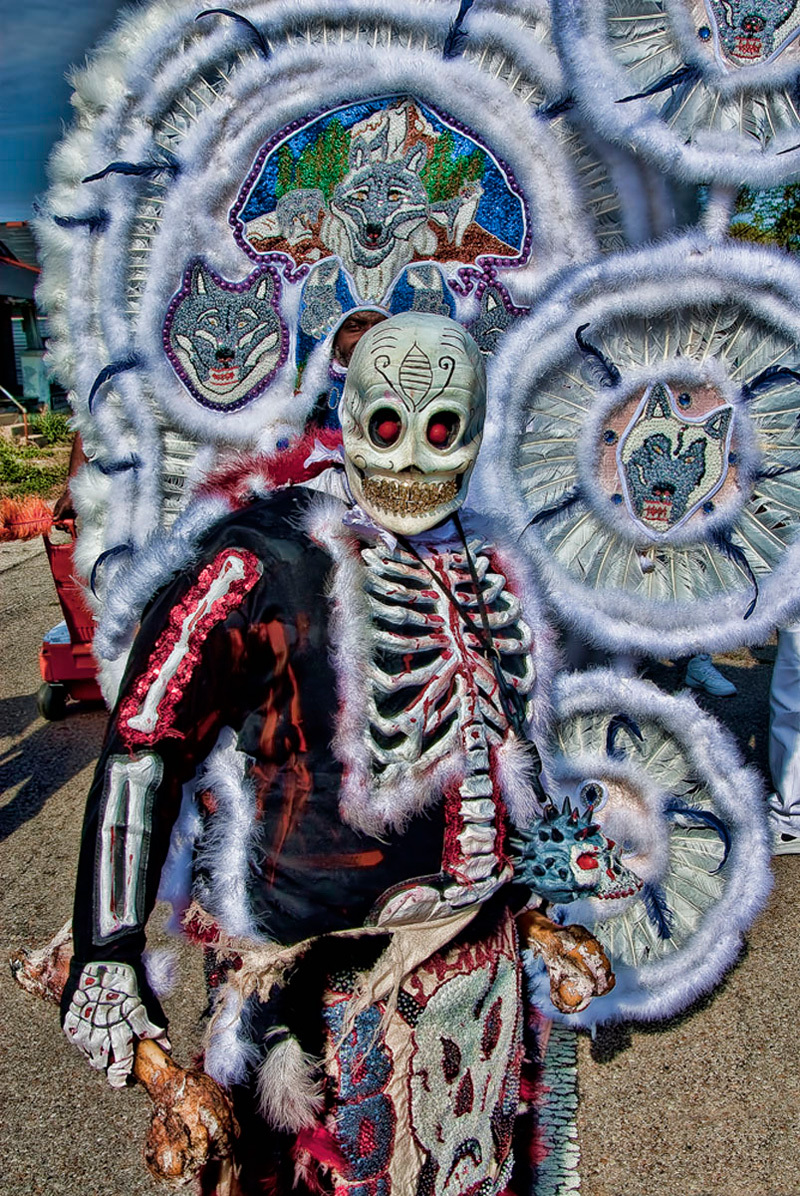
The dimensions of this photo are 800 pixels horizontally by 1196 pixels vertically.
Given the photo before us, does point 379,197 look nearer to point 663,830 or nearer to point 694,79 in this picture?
point 694,79

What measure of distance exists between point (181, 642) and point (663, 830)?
1687mm

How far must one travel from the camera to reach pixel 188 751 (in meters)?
1.26

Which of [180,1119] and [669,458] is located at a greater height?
[669,458]

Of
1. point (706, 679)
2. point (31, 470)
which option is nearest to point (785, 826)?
point (706, 679)

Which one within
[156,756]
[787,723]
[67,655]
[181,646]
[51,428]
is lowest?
[51,428]

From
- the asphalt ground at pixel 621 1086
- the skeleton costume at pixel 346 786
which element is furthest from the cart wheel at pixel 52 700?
the skeleton costume at pixel 346 786

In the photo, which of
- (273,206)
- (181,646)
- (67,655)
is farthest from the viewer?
(67,655)

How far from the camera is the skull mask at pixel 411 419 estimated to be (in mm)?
1341

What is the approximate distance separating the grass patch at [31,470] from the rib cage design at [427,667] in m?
7.78

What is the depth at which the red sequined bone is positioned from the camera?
1208 mm

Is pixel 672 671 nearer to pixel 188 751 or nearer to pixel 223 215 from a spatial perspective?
pixel 223 215

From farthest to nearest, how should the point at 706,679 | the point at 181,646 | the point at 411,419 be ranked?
the point at 706,679, the point at 411,419, the point at 181,646

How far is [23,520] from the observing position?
2.81m

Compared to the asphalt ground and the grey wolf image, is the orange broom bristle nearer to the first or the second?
the grey wolf image
